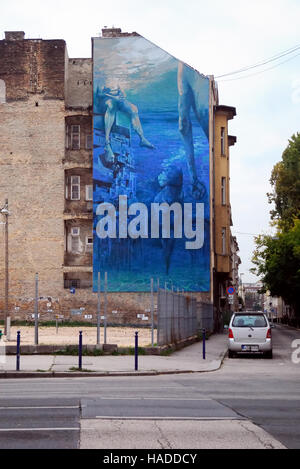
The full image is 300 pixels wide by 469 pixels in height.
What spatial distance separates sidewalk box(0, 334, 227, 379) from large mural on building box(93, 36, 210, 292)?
26.6 meters

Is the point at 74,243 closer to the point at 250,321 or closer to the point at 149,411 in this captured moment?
the point at 250,321

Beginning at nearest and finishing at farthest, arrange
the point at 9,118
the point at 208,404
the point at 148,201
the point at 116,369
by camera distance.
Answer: the point at 208,404
the point at 116,369
the point at 148,201
the point at 9,118

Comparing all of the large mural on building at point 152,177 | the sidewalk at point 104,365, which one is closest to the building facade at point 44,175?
the large mural on building at point 152,177

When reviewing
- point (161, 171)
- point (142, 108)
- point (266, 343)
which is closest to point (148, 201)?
point (161, 171)

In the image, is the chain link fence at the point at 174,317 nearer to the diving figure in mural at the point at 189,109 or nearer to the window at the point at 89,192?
the diving figure in mural at the point at 189,109

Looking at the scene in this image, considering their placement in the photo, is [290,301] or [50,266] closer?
[50,266]

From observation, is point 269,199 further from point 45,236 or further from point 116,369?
point 116,369

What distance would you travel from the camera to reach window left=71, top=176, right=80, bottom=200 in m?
56.9

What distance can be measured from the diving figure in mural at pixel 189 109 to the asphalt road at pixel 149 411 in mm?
35331

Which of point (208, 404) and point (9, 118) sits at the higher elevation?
point (9, 118)

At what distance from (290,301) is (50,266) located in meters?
26.9

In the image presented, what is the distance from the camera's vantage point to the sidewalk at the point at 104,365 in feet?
61.2

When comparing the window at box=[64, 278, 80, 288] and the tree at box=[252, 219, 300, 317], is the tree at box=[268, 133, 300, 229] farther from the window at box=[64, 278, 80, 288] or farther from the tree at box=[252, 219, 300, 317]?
the window at box=[64, 278, 80, 288]

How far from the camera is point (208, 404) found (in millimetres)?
12234
